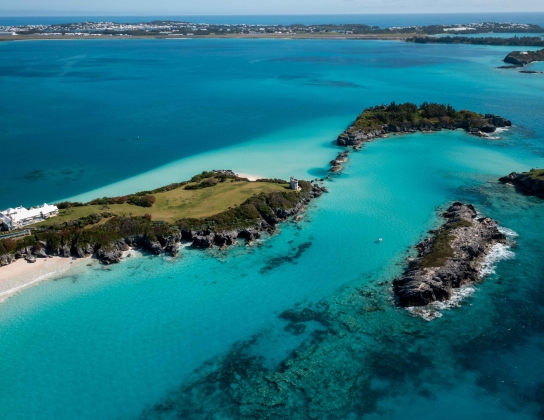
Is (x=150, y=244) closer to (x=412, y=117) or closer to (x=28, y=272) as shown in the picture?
(x=28, y=272)

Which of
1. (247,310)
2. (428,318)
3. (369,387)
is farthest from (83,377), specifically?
(428,318)

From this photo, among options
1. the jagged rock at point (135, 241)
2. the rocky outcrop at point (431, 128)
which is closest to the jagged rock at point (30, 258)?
the jagged rock at point (135, 241)

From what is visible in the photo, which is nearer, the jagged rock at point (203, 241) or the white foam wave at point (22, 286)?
the white foam wave at point (22, 286)

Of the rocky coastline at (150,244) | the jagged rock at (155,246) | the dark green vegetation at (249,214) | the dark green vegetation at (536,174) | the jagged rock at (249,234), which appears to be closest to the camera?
the rocky coastline at (150,244)

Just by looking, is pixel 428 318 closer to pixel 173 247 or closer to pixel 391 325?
pixel 391 325

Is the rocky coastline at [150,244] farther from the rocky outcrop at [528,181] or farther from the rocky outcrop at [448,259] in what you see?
the rocky outcrop at [528,181]

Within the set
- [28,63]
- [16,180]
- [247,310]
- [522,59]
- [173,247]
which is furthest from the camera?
[28,63]

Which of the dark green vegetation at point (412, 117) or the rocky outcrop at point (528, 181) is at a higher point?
the dark green vegetation at point (412, 117)
